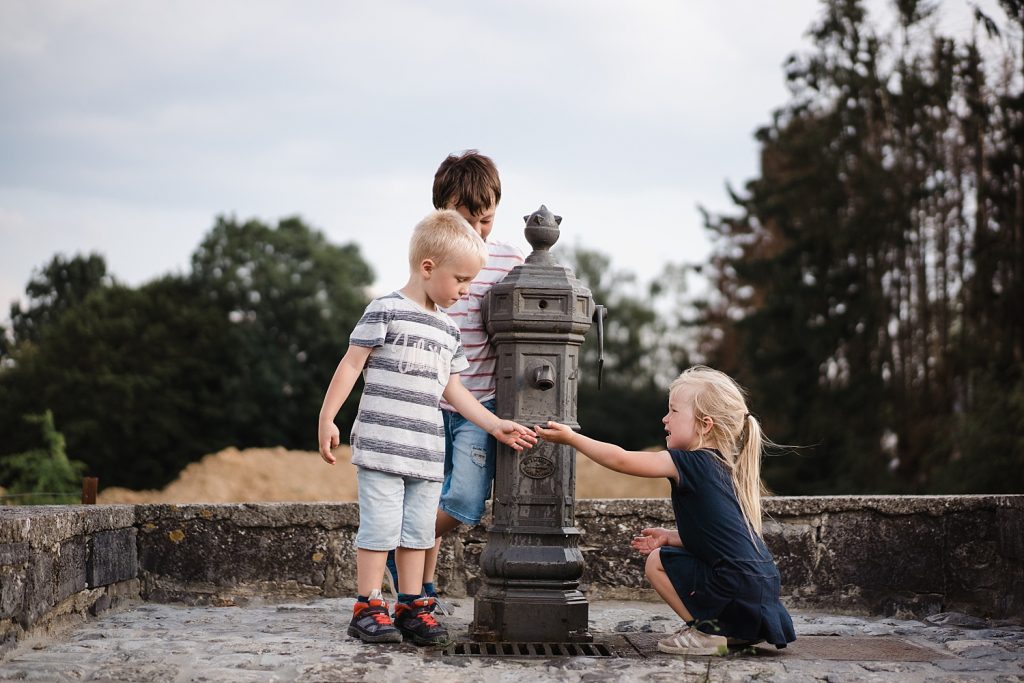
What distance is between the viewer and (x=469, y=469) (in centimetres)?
445

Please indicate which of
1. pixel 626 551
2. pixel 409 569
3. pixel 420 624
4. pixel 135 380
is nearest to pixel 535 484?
pixel 409 569

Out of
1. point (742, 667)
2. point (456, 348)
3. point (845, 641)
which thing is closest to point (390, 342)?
point (456, 348)

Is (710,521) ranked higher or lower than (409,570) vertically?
higher

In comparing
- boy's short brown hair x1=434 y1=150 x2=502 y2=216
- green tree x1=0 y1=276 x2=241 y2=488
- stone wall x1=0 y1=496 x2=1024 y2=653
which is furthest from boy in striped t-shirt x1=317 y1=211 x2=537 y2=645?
green tree x1=0 y1=276 x2=241 y2=488

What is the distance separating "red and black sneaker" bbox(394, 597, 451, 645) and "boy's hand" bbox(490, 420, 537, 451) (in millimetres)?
648

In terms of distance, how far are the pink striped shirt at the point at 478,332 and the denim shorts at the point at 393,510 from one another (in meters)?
0.45

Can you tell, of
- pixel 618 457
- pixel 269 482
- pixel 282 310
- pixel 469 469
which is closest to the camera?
pixel 618 457

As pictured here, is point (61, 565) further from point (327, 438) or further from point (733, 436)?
point (733, 436)

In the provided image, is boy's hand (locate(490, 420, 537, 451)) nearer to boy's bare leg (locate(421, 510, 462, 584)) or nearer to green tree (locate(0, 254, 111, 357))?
boy's bare leg (locate(421, 510, 462, 584))

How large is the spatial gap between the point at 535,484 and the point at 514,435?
10.1 inches

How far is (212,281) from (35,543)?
31.0 m

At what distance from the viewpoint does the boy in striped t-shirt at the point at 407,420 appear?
4012mm

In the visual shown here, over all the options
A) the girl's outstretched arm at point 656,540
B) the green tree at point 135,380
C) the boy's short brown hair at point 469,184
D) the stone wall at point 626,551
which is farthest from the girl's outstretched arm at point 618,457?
the green tree at point 135,380

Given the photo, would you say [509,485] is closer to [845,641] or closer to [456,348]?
[456,348]
